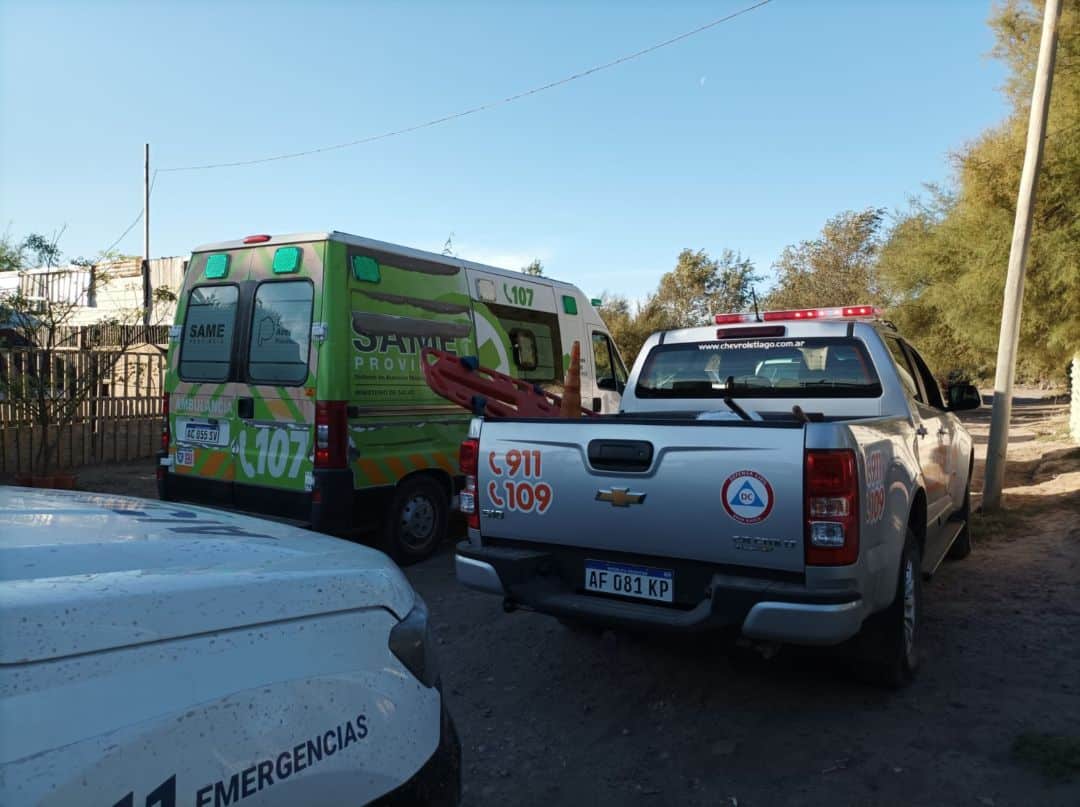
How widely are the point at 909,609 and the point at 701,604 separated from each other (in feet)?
4.34

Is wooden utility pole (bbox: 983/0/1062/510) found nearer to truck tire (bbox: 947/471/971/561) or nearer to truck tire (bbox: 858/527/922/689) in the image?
truck tire (bbox: 947/471/971/561)

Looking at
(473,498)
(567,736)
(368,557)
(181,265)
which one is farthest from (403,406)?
(181,265)

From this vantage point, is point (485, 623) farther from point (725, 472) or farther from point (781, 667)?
point (725, 472)

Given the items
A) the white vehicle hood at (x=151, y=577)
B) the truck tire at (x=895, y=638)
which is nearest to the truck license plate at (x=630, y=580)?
the truck tire at (x=895, y=638)

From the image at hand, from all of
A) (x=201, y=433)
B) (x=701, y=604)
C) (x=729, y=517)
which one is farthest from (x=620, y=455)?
(x=201, y=433)

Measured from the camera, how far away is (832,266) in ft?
101

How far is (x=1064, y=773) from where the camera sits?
3.12 meters

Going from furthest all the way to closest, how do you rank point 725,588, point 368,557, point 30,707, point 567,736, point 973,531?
point 973,531 < point 567,736 < point 725,588 < point 368,557 < point 30,707

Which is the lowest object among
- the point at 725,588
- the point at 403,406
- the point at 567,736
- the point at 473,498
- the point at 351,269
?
the point at 567,736

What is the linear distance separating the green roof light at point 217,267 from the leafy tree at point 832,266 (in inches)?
1016

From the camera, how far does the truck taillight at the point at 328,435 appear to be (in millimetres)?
5969

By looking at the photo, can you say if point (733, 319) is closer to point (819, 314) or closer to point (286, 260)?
point (819, 314)

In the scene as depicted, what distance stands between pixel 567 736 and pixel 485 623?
161 centimetres

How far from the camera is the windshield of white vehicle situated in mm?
4965
